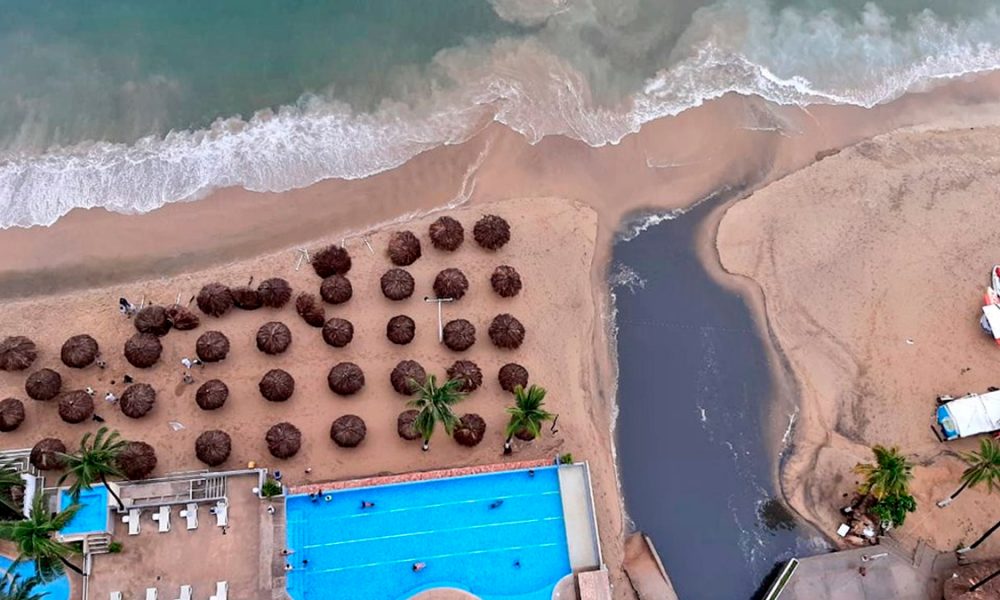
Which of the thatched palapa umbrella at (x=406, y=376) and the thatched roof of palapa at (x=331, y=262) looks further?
the thatched roof of palapa at (x=331, y=262)

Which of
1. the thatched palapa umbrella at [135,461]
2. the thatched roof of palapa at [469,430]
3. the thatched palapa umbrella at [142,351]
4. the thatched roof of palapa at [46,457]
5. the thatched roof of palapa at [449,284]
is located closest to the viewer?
the thatched roof of palapa at [46,457]

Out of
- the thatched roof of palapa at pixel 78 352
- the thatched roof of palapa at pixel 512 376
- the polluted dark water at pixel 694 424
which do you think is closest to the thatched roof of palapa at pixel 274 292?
the thatched roof of palapa at pixel 78 352

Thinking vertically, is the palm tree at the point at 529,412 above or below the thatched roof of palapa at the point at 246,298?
below

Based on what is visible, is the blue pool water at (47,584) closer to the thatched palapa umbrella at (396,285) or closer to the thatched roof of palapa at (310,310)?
the thatched roof of palapa at (310,310)

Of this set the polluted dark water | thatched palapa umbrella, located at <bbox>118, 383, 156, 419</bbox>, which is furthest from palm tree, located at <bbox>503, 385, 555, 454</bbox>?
thatched palapa umbrella, located at <bbox>118, 383, 156, 419</bbox>

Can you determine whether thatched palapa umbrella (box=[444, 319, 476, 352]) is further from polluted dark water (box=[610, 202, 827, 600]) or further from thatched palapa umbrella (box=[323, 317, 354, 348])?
polluted dark water (box=[610, 202, 827, 600])

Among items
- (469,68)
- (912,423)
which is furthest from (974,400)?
(469,68)

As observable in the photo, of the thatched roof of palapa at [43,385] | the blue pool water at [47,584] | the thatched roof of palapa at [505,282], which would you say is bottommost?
the blue pool water at [47,584]
